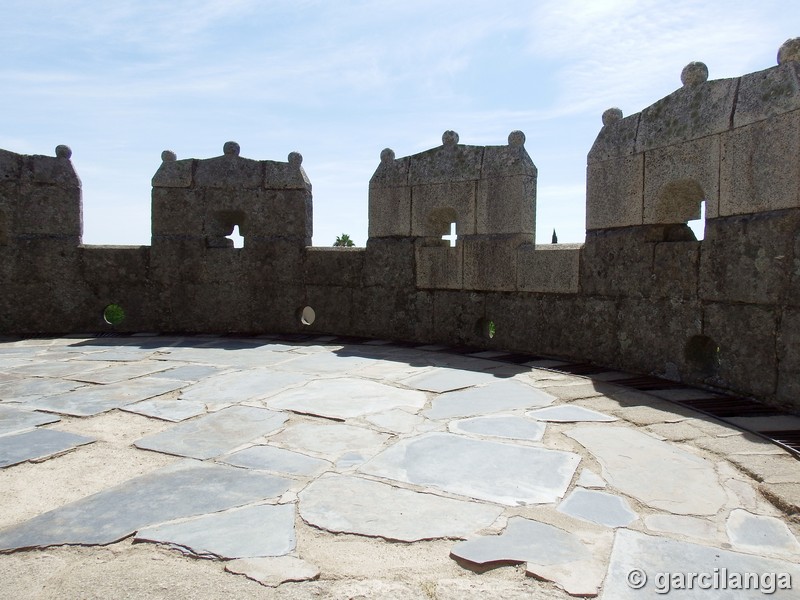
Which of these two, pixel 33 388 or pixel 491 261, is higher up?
pixel 491 261

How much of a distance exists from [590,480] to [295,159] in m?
5.96

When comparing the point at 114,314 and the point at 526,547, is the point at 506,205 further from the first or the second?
the point at 114,314

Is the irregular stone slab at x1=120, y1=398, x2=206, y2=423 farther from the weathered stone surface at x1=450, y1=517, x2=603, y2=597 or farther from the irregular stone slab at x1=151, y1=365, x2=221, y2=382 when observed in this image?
the weathered stone surface at x1=450, y1=517, x2=603, y2=597

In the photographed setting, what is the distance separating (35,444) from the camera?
9.90ft

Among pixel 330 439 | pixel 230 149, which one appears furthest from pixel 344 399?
pixel 230 149

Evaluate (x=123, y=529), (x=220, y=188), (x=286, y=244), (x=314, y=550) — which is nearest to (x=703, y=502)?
(x=314, y=550)

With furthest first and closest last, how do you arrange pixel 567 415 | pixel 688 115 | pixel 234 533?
pixel 688 115 → pixel 567 415 → pixel 234 533

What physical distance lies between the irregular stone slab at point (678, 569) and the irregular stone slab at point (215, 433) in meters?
1.90

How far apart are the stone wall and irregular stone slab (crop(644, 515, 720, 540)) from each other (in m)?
2.05

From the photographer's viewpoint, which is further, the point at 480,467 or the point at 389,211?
the point at 389,211

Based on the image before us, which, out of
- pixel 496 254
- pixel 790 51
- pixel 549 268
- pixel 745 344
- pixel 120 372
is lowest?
pixel 120 372

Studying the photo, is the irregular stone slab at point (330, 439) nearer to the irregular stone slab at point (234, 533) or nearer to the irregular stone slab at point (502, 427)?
the irregular stone slab at point (502, 427)

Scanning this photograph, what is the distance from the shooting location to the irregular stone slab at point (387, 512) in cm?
210

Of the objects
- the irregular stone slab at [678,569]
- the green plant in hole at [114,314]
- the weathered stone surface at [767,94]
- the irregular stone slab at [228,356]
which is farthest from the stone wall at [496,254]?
the irregular stone slab at [678,569]
